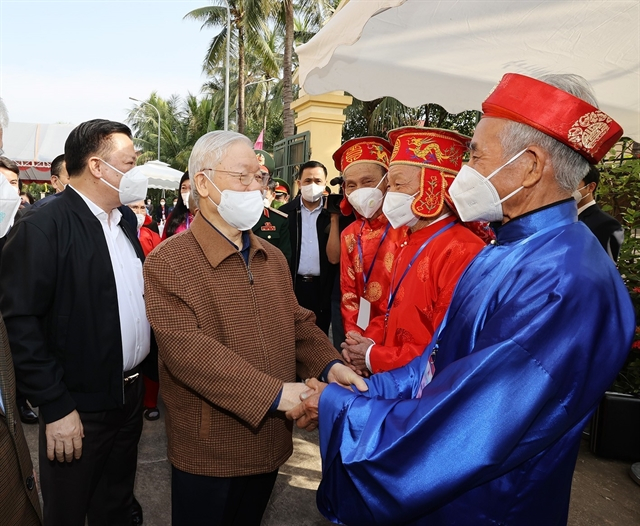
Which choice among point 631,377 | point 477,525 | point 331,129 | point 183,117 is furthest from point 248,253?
point 183,117

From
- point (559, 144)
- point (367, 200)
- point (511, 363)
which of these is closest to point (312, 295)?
point (367, 200)

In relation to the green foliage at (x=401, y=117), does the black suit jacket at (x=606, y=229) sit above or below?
below

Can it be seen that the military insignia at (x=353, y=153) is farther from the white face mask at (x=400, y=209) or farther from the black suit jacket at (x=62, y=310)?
the black suit jacket at (x=62, y=310)

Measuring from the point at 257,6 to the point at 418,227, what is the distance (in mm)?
23247

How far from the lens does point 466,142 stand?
2793mm

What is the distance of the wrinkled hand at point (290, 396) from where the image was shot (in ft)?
6.19

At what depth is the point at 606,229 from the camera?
4.02m

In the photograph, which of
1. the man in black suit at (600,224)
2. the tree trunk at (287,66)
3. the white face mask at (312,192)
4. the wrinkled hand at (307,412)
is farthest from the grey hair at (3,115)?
the tree trunk at (287,66)

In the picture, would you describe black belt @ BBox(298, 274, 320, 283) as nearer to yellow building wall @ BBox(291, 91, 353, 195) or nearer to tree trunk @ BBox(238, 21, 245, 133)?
yellow building wall @ BBox(291, 91, 353, 195)

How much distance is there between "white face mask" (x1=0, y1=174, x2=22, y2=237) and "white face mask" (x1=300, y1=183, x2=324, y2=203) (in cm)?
362

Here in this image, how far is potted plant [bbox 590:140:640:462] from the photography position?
4078 mm

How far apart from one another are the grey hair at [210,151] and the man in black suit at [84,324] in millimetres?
472

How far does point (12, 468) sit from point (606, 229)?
4218 mm

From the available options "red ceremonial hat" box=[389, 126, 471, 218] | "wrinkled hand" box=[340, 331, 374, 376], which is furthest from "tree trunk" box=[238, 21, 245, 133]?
"wrinkled hand" box=[340, 331, 374, 376]
